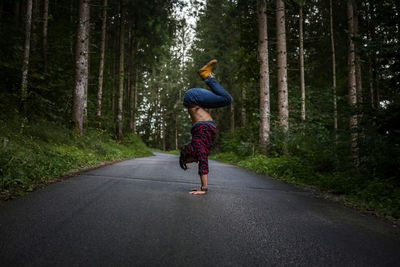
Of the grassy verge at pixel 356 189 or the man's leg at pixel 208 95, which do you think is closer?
the grassy verge at pixel 356 189

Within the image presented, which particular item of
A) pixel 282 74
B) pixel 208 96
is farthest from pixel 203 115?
pixel 282 74

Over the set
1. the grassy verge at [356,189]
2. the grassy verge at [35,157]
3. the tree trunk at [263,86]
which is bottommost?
the grassy verge at [356,189]

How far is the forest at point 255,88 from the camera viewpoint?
4383mm

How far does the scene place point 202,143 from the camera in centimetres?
396

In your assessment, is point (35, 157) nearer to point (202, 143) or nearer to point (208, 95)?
point (202, 143)

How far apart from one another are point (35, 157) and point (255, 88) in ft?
51.9

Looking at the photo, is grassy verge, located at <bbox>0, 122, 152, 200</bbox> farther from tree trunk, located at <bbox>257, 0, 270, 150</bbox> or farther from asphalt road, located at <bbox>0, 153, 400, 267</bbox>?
tree trunk, located at <bbox>257, 0, 270, 150</bbox>

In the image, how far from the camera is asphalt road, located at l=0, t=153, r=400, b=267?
1749 millimetres

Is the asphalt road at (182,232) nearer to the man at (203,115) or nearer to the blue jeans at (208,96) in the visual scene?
the man at (203,115)

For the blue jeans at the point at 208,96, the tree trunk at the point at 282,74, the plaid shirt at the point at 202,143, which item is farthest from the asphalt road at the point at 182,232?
the tree trunk at the point at 282,74

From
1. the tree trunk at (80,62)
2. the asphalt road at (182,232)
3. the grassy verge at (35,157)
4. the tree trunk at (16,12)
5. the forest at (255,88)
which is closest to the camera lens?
the asphalt road at (182,232)

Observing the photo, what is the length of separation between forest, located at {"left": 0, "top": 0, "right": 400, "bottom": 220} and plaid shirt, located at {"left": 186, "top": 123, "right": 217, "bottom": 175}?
2512mm

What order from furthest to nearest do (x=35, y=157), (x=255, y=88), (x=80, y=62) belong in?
(x=255, y=88)
(x=80, y=62)
(x=35, y=157)

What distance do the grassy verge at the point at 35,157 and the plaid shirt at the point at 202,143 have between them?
2616 millimetres
